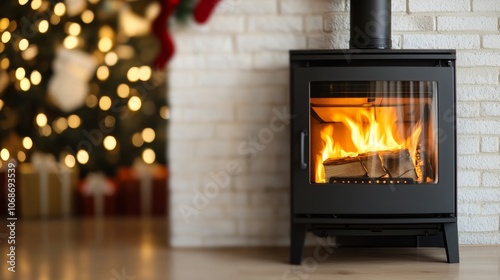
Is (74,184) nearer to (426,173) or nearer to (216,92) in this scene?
(216,92)

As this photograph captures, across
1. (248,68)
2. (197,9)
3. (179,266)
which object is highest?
(197,9)

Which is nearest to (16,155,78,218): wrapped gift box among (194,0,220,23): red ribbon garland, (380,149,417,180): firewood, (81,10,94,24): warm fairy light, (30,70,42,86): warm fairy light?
(30,70,42,86): warm fairy light

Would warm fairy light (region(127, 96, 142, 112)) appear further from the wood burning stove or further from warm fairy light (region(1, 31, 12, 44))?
the wood burning stove

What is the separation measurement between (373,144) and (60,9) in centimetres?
188

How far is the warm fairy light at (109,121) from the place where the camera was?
402 centimetres

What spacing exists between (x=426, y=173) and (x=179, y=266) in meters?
0.93

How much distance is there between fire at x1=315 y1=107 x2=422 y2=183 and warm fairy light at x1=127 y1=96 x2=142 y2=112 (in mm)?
1521

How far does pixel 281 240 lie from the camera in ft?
10.2

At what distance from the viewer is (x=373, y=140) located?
2.77 meters

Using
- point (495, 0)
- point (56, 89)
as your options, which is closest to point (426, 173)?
point (495, 0)

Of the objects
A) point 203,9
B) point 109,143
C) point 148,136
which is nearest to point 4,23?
point 109,143

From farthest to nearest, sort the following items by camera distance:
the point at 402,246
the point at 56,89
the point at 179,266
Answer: the point at 56,89
the point at 402,246
the point at 179,266

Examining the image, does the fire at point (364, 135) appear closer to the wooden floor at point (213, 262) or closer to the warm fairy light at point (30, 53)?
the wooden floor at point (213, 262)

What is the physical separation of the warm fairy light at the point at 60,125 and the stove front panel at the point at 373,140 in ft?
5.41
